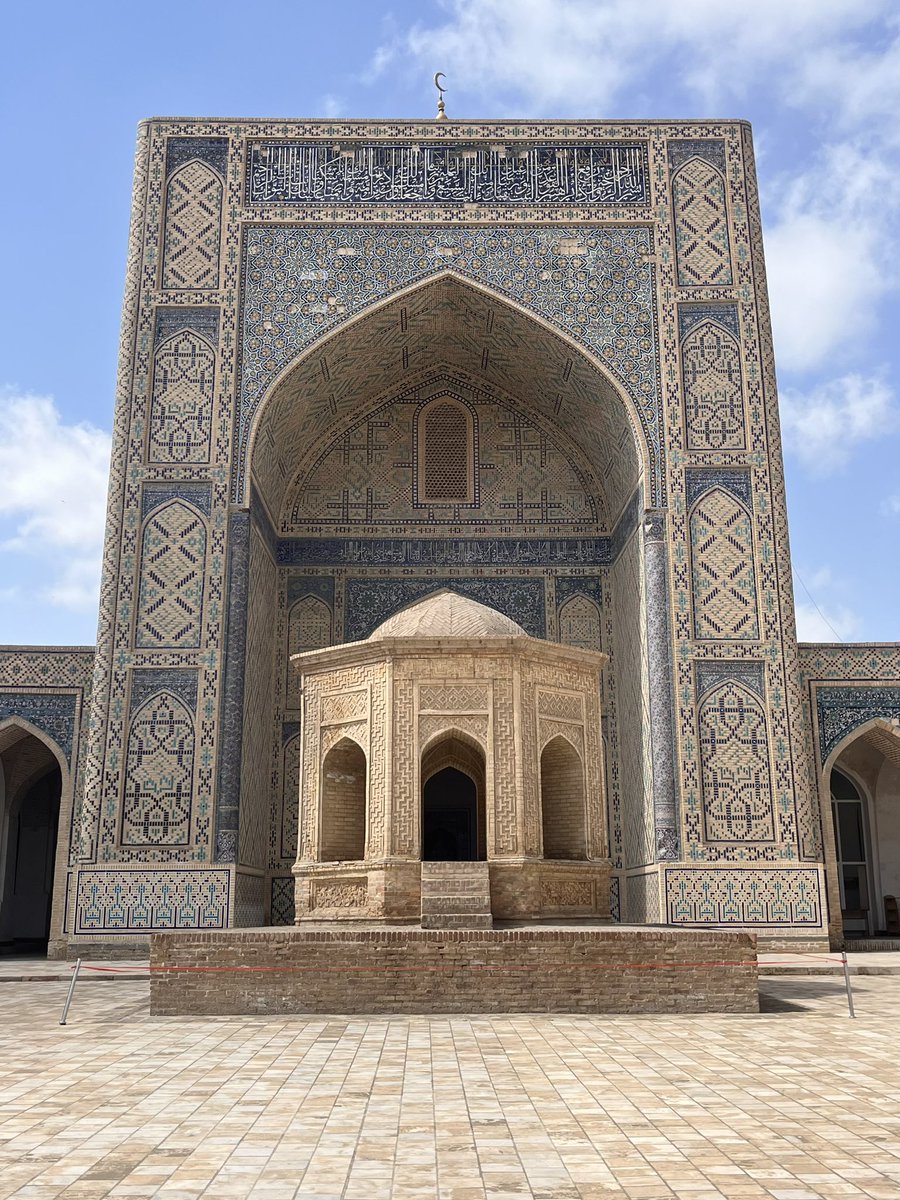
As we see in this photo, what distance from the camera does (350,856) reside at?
8297mm

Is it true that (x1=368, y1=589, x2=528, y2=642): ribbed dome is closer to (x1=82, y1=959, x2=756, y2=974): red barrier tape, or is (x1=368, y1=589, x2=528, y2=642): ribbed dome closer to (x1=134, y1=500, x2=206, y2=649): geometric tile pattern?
(x1=134, y1=500, x2=206, y2=649): geometric tile pattern

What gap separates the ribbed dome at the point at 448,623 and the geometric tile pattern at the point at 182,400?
3.00 meters

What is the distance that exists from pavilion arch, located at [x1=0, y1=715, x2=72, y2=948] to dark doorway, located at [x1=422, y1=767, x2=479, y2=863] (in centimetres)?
376

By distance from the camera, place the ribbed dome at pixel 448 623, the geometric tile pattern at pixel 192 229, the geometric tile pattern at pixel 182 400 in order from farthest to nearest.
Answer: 1. the geometric tile pattern at pixel 192 229
2. the geometric tile pattern at pixel 182 400
3. the ribbed dome at pixel 448 623

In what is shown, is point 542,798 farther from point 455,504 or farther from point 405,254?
point 405,254

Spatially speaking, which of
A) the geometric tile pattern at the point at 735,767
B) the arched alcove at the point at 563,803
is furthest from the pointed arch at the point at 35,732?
the geometric tile pattern at the point at 735,767

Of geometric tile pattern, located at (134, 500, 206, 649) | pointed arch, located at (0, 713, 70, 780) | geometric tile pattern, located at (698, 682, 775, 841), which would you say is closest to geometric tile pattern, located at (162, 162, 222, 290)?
geometric tile pattern, located at (134, 500, 206, 649)

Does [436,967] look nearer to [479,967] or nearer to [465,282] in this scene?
[479,967]

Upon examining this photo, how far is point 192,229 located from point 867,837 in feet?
30.6

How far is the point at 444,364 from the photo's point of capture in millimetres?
12234

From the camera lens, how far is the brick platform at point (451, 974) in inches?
238

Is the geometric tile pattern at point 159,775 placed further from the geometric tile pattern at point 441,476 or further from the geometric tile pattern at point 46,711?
the geometric tile pattern at point 441,476

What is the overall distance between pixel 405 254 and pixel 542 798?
5.47 meters

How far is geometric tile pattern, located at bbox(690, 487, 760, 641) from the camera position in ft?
33.3
